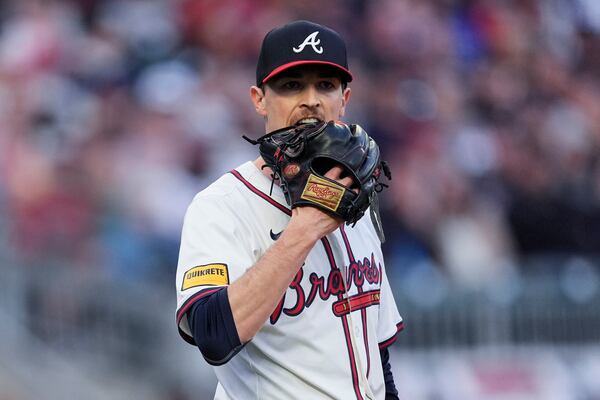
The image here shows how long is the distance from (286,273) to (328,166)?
1.12ft

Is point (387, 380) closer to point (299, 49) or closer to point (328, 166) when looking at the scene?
point (328, 166)

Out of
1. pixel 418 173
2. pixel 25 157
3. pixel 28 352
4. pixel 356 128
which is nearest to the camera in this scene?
pixel 356 128

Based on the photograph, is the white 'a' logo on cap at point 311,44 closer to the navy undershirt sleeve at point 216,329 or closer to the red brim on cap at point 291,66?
the red brim on cap at point 291,66

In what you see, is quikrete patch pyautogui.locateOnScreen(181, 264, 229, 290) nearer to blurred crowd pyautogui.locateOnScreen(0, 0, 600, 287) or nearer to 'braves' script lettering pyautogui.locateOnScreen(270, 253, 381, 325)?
'braves' script lettering pyautogui.locateOnScreen(270, 253, 381, 325)

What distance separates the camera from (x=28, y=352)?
19.5 feet

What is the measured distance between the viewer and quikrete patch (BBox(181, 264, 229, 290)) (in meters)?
2.44

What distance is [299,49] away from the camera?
2721 millimetres

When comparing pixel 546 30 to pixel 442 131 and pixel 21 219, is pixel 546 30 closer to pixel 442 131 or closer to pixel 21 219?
pixel 442 131

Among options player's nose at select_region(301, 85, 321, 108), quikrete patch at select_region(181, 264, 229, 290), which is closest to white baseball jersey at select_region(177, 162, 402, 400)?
quikrete patch at select_region(181, 264, 229, 290)

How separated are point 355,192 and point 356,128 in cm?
20

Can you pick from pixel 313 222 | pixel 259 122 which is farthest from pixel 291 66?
pixel 259 122

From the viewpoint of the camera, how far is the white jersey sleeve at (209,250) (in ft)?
8.03

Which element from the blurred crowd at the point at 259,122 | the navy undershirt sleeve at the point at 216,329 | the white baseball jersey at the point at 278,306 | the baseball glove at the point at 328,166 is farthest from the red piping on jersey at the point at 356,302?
the blurred crowd at the point at 259,122

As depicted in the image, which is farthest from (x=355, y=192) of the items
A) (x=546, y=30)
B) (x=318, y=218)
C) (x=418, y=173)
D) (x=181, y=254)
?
(x=546, y=30)
